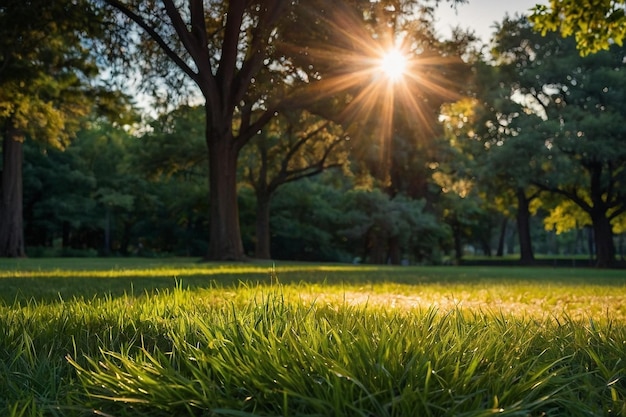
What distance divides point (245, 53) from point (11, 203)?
1452 centimetres

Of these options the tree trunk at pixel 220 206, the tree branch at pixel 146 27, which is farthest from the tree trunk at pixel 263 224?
the tree branch at pixel 146 27

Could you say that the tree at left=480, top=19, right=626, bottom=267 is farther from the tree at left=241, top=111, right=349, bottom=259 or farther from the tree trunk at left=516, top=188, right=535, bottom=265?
the tree at left=241, top=111, right=349, bottom=259

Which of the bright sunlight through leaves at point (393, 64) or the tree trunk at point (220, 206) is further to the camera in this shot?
the bright sunlight through leaves at point (393, 64)

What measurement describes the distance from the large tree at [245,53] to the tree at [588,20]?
5.57 metres

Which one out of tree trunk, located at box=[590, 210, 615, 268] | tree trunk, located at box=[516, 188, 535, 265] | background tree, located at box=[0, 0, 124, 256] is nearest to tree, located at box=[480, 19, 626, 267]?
tree trunk, located at box=[590, 210, 615, 268]

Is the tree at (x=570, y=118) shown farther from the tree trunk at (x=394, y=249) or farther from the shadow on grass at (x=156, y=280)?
the shadow on grass at (x=156, y=280)

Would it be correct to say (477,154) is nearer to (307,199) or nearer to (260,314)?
(307,199)

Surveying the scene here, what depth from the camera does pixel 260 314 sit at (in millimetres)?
3383

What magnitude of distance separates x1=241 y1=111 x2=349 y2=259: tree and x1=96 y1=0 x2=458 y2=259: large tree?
904 cm

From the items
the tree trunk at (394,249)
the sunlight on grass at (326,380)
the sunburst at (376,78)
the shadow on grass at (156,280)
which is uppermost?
the sunburst at (376,78)

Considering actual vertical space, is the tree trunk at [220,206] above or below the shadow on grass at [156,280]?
above

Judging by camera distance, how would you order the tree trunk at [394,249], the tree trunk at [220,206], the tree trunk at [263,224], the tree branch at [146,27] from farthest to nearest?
the tree trunk at [394,249] < the tree trunk at [263,224] < the tree trunk at [220,206] < the tree branch at [146,27]

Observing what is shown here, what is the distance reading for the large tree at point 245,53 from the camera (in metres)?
16.9

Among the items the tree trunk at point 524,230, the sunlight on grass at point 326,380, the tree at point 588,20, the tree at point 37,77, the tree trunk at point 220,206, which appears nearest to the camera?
the sunlight on grass at point 326,380
